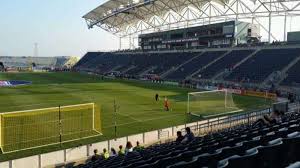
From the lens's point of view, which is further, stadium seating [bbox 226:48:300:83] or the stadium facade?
the stadium facade

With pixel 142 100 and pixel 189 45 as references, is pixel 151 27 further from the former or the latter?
pixel 142 100

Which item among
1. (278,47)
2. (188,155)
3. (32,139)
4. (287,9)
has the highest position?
(287,9)

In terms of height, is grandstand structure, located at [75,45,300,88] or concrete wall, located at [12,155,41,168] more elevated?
grandstand structure, located at [75,45,300,88]

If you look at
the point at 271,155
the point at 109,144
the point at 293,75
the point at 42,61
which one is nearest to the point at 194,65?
the point at 293,75

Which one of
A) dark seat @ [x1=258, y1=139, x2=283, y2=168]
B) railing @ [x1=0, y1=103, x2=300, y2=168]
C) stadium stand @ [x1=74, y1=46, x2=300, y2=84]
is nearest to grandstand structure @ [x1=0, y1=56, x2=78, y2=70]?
stadium stand @ [x1=74, y1=46, x2=300, y2=84]

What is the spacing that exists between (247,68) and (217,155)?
2251 inches

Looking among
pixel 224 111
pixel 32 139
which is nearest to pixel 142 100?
pixel 224 111

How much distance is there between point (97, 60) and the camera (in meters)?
121

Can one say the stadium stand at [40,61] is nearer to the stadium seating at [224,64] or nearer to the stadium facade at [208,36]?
the stadium facade at [208,36]

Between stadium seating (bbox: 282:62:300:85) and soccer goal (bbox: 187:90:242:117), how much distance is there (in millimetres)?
13081

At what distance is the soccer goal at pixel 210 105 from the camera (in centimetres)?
3434

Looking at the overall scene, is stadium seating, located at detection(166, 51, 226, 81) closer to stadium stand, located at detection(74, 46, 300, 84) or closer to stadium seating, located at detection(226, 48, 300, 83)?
stadium stand, located at detection(74, 46, 300, 84)

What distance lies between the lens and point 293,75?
51.3 meters

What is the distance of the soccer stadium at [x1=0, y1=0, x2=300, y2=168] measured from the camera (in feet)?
29.0
